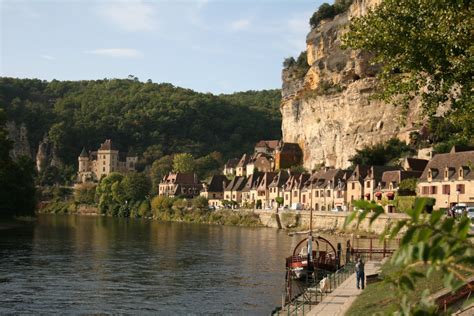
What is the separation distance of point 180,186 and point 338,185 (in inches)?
2110

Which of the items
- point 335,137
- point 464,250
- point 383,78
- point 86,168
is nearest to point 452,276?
point 464,250

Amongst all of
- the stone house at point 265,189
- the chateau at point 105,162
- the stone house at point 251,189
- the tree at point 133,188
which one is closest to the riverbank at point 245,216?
the tree at point 133,188

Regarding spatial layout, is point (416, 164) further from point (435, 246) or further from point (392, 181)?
point (435, 246)

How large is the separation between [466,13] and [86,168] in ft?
593

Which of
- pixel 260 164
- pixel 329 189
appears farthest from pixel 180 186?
pixel 329 189

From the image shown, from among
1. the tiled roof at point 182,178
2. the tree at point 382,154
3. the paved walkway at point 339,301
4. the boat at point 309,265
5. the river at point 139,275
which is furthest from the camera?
the tiled roof at point 182,178

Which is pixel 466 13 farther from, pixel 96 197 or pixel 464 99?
pixel 96 197

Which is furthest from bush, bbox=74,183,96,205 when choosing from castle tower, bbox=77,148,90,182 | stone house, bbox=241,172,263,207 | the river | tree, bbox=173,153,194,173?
the river

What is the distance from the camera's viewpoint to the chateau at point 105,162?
191m

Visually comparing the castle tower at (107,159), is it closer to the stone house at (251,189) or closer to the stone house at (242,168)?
the stone house at (242,168)

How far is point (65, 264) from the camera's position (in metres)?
42.6

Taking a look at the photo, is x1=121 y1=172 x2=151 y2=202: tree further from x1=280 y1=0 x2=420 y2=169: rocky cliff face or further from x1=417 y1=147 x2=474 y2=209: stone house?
x1=417 y1=147 x2=474 y2=209: stone house

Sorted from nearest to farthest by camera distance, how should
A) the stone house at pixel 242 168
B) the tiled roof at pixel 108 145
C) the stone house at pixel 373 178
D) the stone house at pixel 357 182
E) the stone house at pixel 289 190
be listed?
the stone house at pixel 373 178 < the stone house at pixel 357 182 < the stone house at pixel 289 190 < the stone house at pixel 242 168 < the tiled roof at pixel 108 145

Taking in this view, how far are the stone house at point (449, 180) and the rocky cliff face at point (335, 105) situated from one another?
23283mm
